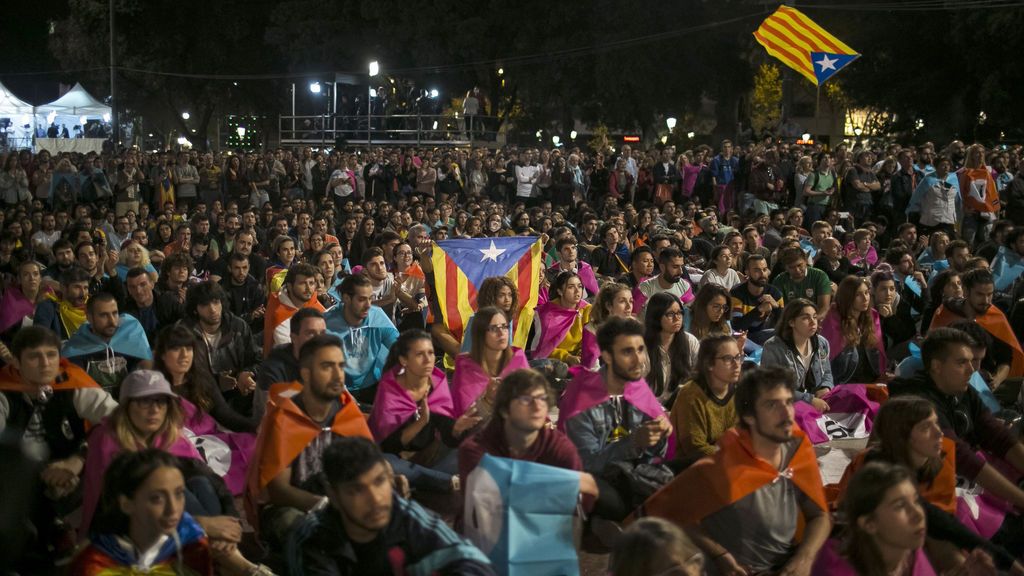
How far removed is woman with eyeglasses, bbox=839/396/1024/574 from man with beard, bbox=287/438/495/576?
62.5 inches

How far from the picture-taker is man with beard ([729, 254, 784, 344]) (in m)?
10.1

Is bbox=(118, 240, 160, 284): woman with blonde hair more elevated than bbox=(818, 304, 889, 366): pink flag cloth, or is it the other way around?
bbox=(118, 240, 160, 284): woman with blonde hair

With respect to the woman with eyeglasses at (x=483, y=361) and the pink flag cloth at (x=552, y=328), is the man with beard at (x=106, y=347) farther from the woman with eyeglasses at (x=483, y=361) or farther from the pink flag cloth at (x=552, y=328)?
the pink flag cloth at (x=552, y=328)

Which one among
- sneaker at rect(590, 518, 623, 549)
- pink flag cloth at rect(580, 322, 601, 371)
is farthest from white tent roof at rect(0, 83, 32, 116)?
sneaker at rect(590, 518, 623, 549)

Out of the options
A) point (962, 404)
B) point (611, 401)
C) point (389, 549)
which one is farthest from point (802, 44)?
point (389, 549)

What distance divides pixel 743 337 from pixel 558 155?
1584 centimetres

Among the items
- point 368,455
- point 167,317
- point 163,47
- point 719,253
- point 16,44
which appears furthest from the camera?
point 16,44

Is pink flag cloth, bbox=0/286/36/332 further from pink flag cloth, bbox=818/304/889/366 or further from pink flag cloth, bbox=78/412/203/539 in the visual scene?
pink flag cloth, bbox=818/304/889/366

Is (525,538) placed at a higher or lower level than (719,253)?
lower

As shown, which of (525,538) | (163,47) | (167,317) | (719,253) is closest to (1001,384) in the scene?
(719,253)

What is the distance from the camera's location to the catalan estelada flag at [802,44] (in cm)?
2142

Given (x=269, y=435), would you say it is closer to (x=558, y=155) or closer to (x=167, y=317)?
(x=167, y=317)

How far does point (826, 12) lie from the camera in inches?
1614

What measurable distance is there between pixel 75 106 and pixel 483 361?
1665 inches
